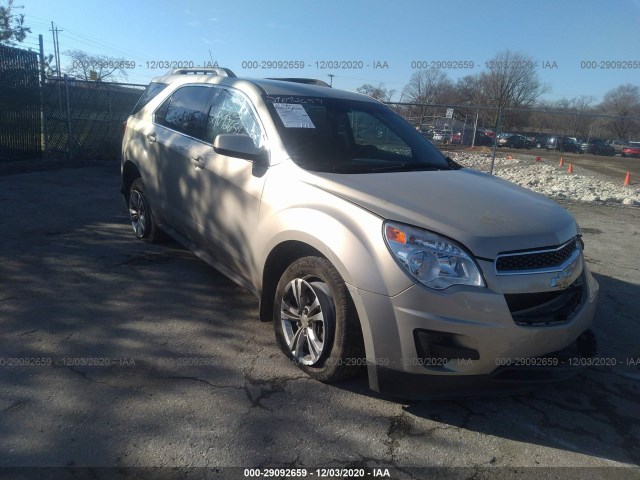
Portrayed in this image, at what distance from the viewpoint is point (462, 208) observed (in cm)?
291

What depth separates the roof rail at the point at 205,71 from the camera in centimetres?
486

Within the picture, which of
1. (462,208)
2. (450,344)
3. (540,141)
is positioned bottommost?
(450,344)

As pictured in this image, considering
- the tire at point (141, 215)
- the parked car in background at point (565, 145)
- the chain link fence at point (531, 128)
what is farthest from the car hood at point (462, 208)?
the parked car in background at point (565, 145)

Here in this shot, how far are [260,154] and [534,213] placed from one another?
191cm

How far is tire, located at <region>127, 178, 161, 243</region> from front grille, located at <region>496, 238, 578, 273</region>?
4.03 meters

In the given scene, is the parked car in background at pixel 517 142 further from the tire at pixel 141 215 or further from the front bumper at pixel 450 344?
the front bumper at pixel 450 344

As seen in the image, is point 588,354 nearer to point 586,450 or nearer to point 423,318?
point 586,450

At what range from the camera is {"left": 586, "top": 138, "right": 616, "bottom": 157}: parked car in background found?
40250mm

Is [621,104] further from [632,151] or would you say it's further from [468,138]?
[468,138]

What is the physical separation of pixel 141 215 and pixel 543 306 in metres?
4.50

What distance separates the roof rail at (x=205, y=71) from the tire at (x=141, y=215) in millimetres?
1337

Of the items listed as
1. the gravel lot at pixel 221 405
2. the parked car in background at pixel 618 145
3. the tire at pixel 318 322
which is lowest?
the gravel lot at pixel 221 405

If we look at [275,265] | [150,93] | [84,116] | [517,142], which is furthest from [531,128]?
[275,265]

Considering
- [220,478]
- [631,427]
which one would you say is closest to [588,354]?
[631,427]
